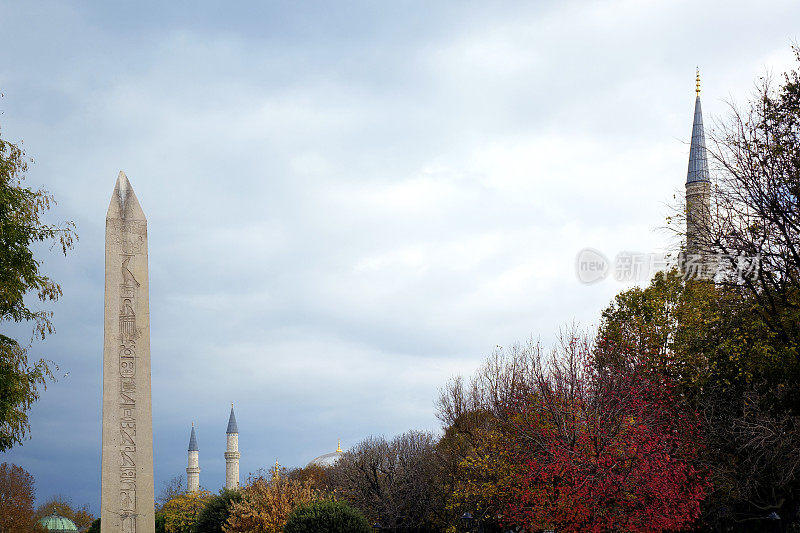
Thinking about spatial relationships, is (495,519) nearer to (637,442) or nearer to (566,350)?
(566,350)

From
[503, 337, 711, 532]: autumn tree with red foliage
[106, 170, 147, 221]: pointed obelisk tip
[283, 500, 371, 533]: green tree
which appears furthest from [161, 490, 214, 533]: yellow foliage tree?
[106, 170, 147, 221]: pointed obelisk tip

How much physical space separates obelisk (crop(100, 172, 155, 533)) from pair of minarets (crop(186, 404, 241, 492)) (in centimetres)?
9626

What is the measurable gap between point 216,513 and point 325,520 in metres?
12.7

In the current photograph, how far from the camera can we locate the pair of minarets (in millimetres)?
105750

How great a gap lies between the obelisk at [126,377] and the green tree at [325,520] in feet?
44.4

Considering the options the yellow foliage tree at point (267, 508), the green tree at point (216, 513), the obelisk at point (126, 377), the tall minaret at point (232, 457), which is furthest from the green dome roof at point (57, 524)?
the obelisk at point (126, 377)

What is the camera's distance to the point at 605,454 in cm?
2320

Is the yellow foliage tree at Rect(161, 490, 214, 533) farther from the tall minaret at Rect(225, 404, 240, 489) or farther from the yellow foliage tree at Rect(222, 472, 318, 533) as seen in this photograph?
the tall minaret at Rect(225, 404, 240, 489)

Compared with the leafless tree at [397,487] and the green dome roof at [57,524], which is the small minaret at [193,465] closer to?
the green dome roof at [57,524]

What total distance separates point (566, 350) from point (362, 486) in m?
18.4

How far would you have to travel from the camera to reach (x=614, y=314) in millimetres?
33500

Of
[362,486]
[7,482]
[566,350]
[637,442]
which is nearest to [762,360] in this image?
[637,442]

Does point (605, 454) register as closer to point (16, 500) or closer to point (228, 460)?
point (16, 500)

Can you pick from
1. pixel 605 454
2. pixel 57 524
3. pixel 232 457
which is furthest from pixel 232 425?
pixel 605 454
